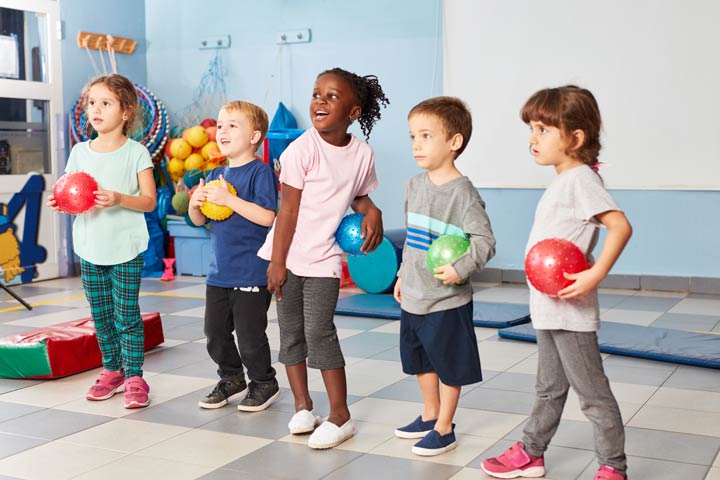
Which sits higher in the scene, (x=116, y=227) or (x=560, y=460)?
(x=116, y=227)

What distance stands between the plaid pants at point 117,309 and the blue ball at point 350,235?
101 centimetres

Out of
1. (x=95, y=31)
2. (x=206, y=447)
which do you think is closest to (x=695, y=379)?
(x=206, y=447)

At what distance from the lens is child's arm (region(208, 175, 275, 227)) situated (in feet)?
10.8

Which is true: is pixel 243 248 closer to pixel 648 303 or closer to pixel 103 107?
pixel 103 107

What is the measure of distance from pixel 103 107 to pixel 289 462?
1.67 metres

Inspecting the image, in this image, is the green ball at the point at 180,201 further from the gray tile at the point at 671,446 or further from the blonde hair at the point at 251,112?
the gray tile at the point at 671,446

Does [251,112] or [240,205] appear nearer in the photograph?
[240,205]

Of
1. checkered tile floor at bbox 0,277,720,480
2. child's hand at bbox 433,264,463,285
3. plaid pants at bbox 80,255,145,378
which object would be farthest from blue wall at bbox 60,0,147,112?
child's hand at bbox 433,264,463,285

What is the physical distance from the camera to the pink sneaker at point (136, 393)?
3584 mm

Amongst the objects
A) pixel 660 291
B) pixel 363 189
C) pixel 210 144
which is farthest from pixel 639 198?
pixel 363 189

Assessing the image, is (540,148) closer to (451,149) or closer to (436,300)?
(451,149)

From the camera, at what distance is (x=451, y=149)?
115 inches

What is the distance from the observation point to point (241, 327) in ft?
11.4

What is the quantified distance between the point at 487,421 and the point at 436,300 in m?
0.73
